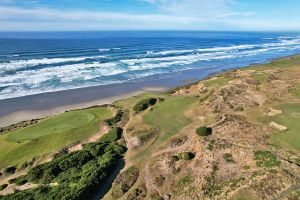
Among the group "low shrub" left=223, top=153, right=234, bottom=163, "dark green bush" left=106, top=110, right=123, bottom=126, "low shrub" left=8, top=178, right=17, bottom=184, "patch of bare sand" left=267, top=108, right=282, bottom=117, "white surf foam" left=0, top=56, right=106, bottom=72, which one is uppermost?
"patch of bare sand" left=267, top=108, right=282, bottom=117

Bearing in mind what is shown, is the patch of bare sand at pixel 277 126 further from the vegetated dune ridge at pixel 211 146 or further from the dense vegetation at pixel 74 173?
the dense vegetation at pixel 74 173

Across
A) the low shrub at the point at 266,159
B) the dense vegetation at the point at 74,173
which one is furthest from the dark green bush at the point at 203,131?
the dense vegetation at the point at 74,173

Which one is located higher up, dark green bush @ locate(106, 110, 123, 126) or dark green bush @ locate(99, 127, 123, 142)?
dark green bush @ locate(106, 110, 123, 126)

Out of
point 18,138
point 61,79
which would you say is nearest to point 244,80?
point 18,138

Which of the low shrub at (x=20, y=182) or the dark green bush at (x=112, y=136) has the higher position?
the dark green bush at (x=112, y=136)

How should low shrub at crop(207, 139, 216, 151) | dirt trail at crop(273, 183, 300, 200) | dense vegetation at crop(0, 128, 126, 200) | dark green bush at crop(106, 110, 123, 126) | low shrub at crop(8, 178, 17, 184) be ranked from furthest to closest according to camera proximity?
dark green bush at crop(106, 110, 123, 126)
low shrub at crop(207, 139, 216, 151)
low shrub at crop(8, 178, 17, 184)
dense vegetation at crop(0, 128, 126, 200)
dirt trail at crop(273, 183, 300, 200)

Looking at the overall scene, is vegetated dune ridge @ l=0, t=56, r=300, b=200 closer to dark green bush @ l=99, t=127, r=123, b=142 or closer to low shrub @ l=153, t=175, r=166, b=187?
low shrub @ l=153, t=175, r=166, b=187

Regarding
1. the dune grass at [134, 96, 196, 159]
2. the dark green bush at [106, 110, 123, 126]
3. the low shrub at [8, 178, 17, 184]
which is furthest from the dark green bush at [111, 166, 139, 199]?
the dark green bush at [106, 110, 123, 126]
